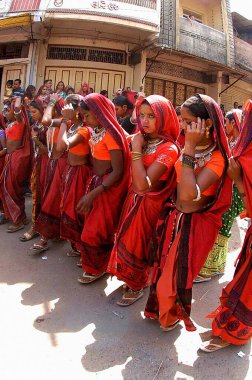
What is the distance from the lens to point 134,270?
8.30 ft

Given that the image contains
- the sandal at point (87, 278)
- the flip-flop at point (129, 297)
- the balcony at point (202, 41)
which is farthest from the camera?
the balcony at point (202, 41)

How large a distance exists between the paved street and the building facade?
27.1 ft

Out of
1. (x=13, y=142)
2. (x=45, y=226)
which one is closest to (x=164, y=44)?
(x=13, y=142)

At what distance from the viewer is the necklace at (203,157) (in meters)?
2.05

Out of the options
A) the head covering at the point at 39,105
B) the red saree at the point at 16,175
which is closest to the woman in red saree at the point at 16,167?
the red saree at the point at 16,175

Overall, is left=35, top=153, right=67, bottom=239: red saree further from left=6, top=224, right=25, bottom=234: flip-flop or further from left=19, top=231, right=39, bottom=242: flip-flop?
left=6, top=224, right=25, bottom=234: flip-flop

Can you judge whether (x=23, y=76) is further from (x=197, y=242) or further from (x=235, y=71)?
(x=197, y=242)

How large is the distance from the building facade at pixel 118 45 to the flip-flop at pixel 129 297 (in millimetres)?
8357

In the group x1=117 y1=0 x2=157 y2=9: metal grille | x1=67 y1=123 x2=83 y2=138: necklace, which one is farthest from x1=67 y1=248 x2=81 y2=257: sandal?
x1=117 y1=0 x2=157 y2=9: metal grille

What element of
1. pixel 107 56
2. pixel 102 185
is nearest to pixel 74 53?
pixel 107 56

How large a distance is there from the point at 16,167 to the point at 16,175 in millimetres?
110

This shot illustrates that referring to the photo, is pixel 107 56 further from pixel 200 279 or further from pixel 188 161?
pixel 188 161

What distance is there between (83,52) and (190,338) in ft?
32.2

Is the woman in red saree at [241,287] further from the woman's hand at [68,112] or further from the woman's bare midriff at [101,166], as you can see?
the woman's hand at [68,112]
